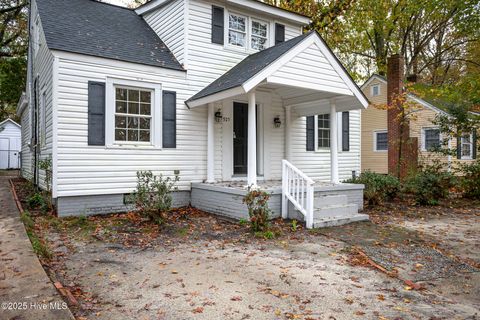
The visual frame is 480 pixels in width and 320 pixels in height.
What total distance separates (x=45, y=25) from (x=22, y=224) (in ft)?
15.8

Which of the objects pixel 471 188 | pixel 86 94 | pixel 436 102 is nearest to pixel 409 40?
pixel 436 102

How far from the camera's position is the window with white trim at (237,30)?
32.8ft

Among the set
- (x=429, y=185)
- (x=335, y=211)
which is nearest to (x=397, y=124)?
(x=429, y=185)

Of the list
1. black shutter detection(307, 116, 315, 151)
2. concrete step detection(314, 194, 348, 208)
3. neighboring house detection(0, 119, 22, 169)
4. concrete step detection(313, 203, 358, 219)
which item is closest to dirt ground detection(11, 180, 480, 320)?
concrete step detection(313, 203, 358, 219)

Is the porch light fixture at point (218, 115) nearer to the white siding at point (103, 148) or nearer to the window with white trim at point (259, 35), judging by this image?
the white siding at point (103, 148)

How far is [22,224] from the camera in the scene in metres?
5.96

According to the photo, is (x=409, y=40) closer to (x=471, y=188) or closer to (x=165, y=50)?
(x=471, y=188)

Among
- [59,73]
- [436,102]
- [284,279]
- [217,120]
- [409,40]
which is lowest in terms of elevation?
[284,279]

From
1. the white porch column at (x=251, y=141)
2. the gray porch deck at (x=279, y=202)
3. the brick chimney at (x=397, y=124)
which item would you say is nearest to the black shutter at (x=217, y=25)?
the white porch column at (x=251, y=141)

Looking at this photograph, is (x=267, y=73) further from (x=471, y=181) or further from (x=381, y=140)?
(x=381, y=140)

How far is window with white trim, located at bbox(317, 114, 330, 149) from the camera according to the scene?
38.3 feet

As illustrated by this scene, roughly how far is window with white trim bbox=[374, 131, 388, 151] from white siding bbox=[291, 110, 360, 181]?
7.80 m

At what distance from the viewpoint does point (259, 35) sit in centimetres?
1053

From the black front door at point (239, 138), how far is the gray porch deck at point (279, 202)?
1462 millimetres
